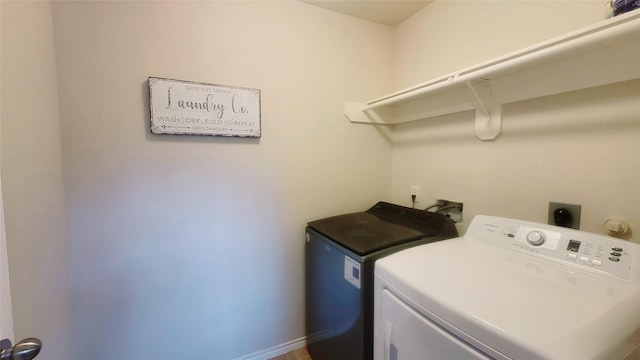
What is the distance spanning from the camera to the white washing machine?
1.81 feet

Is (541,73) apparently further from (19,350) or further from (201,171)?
(19,350)

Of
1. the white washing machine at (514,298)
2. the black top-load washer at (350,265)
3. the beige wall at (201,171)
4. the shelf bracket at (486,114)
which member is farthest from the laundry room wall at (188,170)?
the white washing machine at (514,298)

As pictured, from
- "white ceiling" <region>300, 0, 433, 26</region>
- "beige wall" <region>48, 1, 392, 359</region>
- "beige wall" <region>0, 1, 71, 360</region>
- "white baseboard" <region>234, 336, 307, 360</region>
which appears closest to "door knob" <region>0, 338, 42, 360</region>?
"beige wall" <region>0, 1, 71, 360</region>

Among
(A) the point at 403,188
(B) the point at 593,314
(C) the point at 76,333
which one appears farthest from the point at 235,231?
(B) the point at 593,314

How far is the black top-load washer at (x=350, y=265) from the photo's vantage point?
1.09 meters

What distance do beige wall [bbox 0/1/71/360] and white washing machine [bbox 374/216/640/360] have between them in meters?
1.07

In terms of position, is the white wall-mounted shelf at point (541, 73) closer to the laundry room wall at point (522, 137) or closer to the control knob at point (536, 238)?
the laundry room wall at point (522, 137)

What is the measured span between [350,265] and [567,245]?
2.67 feet

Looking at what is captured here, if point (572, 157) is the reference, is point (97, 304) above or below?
below

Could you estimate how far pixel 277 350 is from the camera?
1652 millimetres

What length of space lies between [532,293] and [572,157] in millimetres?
722

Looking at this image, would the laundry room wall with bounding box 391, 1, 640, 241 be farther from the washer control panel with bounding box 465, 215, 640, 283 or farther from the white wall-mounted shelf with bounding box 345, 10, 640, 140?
the washer control panel with bounding box 465, 215, 640, 283

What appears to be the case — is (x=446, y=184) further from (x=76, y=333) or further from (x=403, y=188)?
(x=76, y=333)

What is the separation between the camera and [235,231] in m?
1.48
